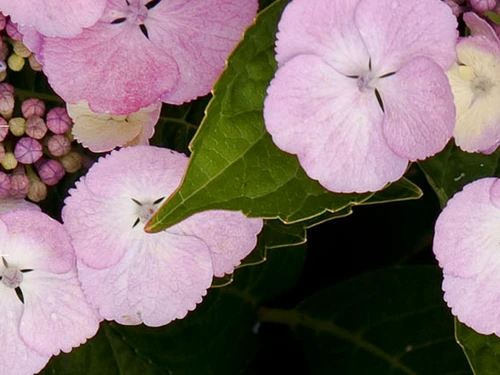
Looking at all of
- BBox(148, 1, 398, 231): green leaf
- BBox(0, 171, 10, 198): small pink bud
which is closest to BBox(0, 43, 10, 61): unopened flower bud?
BBox(0, 171, 10, 198): small pink bud

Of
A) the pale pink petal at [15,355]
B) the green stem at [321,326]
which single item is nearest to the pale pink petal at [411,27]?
the pale pink petal at [15,355]

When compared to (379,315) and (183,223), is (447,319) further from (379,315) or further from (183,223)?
(183,223)

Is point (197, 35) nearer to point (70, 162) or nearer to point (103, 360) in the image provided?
point (70, 162)

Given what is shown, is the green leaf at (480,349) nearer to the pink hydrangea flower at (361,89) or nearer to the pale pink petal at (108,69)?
the pink hydrangea flower at (361,89)

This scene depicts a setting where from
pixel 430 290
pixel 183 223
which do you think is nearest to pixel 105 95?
pixel 183 223

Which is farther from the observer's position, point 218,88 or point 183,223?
point 183,223

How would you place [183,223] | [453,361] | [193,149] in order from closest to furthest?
[193,149] < [183,223] < [453,361]

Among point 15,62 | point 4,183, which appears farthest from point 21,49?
point 4,183
